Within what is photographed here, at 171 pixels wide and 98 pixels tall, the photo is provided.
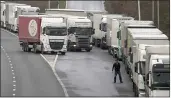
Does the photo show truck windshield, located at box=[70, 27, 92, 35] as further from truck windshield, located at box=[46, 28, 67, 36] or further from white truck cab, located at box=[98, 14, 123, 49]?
truck windshield, located at box=[46, 28, 67, 36]

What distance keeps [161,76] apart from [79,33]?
29.3 m

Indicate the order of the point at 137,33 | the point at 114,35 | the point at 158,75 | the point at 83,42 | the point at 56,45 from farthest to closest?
the point at 83,42
the point at 56,45
the point at 114,35
the point at 137,33
the point at 158,75

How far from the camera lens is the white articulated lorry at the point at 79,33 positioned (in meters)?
53.8

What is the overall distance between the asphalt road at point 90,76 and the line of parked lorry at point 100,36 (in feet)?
2.93

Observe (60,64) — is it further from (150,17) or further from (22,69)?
(150,17)

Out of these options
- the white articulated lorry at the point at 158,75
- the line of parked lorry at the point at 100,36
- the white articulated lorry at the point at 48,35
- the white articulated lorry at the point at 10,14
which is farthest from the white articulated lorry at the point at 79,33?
the white articulated lorry at the point at 158,75

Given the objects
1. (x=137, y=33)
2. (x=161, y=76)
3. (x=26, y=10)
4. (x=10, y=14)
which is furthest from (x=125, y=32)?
(x=10, y=14)

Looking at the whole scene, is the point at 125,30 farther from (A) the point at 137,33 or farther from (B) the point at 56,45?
(B) the point at 56,45

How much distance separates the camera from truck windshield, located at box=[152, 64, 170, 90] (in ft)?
81.0

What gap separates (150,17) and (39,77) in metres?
41.9

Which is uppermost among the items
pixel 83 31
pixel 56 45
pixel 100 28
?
pixel 100 28

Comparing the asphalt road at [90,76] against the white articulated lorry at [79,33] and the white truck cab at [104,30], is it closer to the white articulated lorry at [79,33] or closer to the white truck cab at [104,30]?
the white articulated lorry at [79,33]

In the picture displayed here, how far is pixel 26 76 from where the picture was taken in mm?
37125

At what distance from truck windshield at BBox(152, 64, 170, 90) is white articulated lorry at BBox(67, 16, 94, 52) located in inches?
1144
